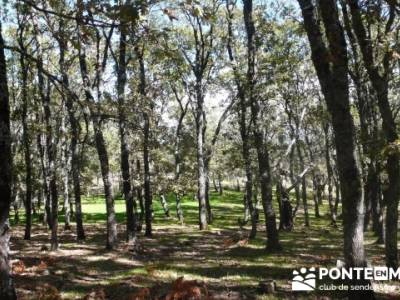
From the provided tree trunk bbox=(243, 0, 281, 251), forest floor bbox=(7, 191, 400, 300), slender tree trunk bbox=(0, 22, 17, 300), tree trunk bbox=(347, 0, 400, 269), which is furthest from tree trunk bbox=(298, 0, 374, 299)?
tree trunk bbox=(243, 0, 281, 251)

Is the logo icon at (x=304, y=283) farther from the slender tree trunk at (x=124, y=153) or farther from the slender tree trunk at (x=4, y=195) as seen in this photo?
the slender tree trunk at (x=124, y=153)

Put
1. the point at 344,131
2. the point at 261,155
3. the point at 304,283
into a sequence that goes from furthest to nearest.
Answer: the point at 261,155 < the point at 304,283 < the point at 344,131

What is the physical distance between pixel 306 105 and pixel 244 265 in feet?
70.3

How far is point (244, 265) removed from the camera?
55.1 feet

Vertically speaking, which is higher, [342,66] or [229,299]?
[342,66]

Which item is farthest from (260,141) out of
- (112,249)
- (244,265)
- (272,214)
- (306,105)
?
(306,105)

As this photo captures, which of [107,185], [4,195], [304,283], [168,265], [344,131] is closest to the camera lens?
[4,195]

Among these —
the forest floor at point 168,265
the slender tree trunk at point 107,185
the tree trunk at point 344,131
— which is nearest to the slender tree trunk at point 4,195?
the forest floor at point 168,265

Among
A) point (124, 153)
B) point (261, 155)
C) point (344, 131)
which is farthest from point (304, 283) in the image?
point (124, 153)

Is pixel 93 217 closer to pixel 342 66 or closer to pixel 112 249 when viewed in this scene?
pixel 112 249

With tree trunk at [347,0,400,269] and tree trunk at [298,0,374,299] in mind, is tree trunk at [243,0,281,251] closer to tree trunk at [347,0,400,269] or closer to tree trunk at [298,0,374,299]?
tree trunk at [347,0,400,269]

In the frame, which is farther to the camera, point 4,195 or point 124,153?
point 124,153

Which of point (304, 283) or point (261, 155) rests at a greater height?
point (261, 155)

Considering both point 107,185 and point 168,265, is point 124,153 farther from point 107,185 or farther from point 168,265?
point 168,265
